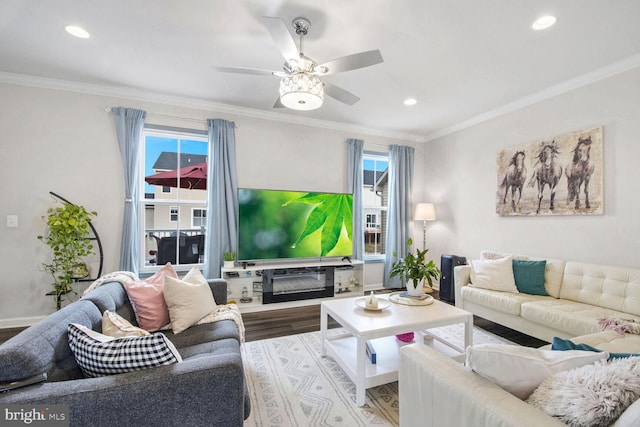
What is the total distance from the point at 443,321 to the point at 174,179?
358 cm

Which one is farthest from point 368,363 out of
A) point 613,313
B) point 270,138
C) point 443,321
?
point 270,138

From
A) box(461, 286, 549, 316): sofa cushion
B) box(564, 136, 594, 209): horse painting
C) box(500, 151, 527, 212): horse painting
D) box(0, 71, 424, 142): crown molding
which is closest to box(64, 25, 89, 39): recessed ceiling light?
box(0, 71, 424, 142): crown molding

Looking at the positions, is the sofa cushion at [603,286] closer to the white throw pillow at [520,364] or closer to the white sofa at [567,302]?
the white sofa at [567,302]

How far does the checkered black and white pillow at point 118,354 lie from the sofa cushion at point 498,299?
287 cm

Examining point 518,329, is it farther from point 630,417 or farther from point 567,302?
point 630,417

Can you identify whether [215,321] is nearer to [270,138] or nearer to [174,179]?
[174,179]

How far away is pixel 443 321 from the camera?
2143mm

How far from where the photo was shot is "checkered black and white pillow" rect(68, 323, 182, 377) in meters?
1.12

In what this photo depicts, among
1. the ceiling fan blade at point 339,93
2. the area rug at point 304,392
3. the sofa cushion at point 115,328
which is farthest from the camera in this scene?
the ceiling fan blade at point 339,93

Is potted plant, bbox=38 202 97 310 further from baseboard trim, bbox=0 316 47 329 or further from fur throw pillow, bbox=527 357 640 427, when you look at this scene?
fur throw pillow, bbox=527 357 640 427

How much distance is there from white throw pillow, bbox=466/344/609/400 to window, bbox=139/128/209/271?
3.59 m

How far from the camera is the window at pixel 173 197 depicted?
3.72 meters

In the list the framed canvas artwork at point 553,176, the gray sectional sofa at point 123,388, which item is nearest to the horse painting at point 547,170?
the framed canvas artwork at point 553,176

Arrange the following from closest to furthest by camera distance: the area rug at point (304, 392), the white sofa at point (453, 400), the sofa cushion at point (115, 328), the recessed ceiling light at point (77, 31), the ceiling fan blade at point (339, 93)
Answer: the white sofa at point (453, 400)
the sofa cushion at point (115, 328)
the area rug at point (304, 392)
the recessed ceiling light at point (77, 31)
the ceiling fan blade at point (339, 93)
